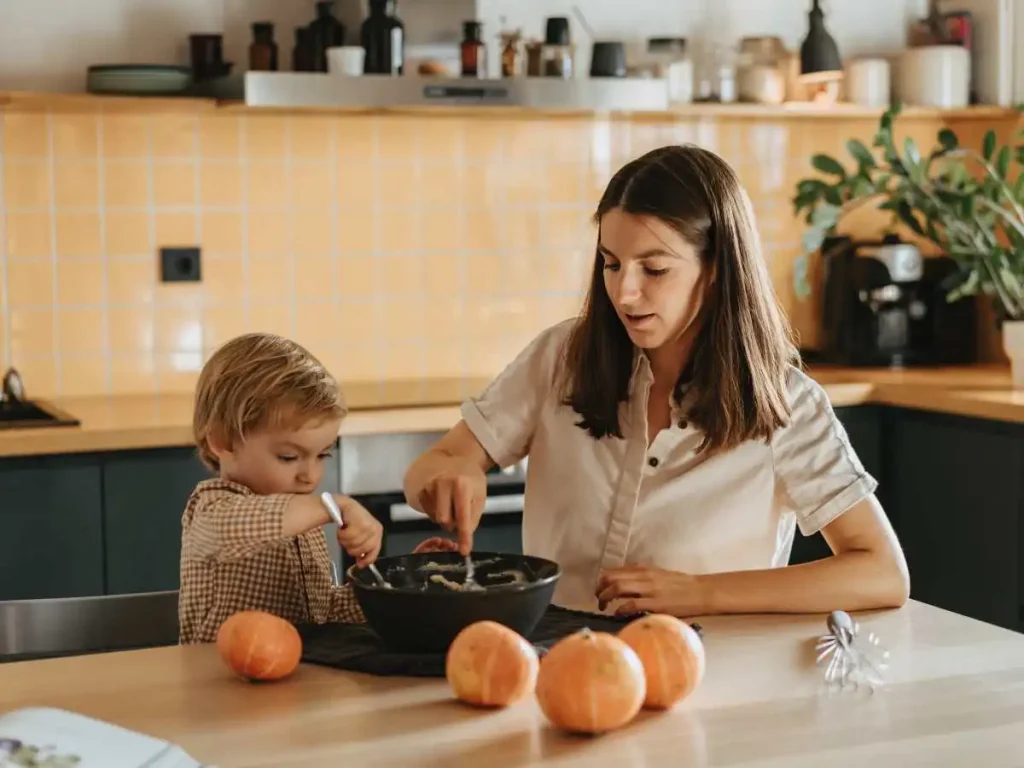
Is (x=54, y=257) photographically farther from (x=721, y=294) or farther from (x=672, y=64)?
(x=721, y=294)

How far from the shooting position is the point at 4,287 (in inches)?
135

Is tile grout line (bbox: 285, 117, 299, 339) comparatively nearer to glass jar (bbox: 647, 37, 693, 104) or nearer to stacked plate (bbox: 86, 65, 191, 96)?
stacked plate (bbox: 86, 65, 191, 96)

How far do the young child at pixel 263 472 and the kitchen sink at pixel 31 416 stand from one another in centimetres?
118

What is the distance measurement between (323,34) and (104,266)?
0.73 metres

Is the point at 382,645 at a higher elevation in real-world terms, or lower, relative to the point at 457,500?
lower

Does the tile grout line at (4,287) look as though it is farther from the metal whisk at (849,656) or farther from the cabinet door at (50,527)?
the metal whisk at (849,656)

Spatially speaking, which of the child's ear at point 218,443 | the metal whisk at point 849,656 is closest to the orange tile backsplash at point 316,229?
the child's ear at point 218,443

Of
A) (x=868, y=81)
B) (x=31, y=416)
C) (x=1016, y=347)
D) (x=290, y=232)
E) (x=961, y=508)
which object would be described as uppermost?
(x=868, y=81)

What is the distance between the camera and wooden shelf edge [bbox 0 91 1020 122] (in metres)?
3.35

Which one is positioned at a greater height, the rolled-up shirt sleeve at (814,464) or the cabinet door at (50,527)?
the rolled-up shirt sleeve at (814,464)

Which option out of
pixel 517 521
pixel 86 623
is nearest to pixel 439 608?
pixel 86 623

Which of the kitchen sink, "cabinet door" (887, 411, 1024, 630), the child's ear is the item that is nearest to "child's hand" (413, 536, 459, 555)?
the child's ear

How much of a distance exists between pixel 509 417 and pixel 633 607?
482mm

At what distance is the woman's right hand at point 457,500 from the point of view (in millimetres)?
1805
